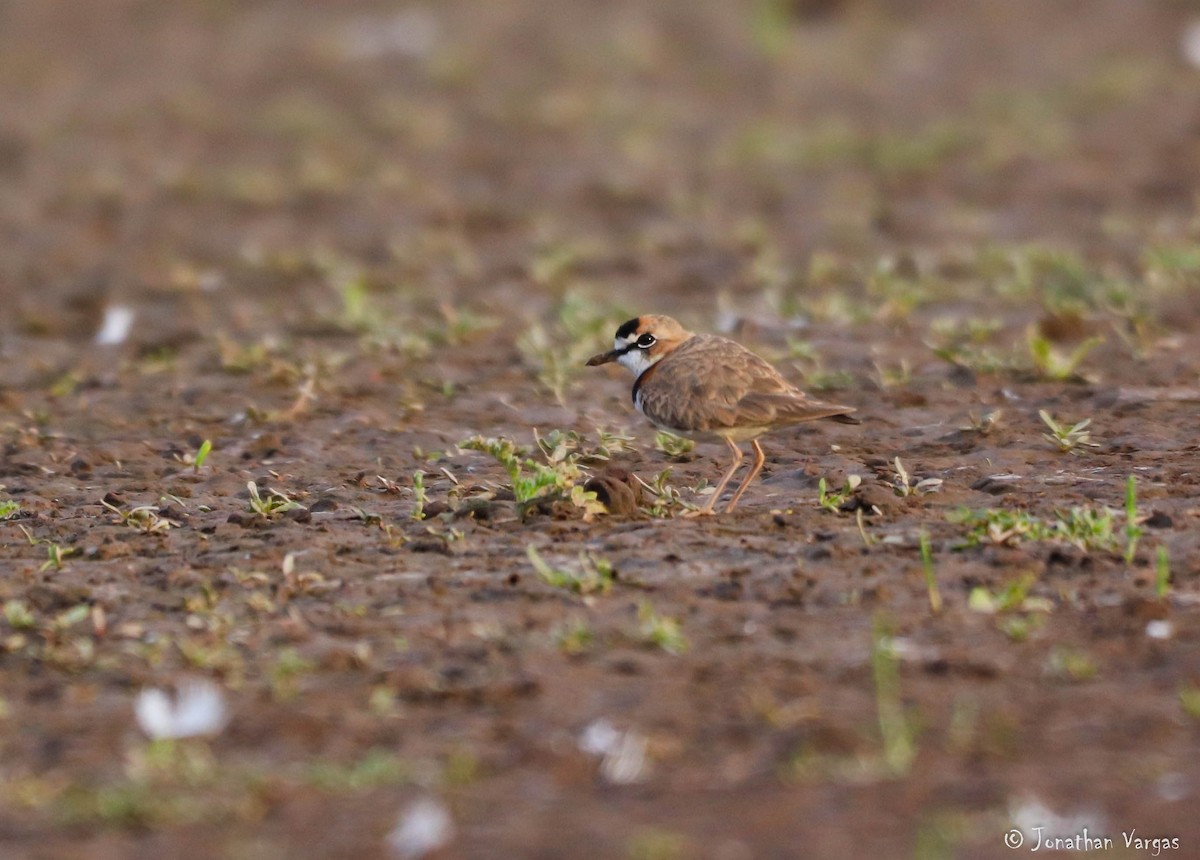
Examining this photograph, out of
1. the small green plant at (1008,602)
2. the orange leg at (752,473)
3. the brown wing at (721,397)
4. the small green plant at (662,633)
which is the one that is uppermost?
the brown wing at (721,397)

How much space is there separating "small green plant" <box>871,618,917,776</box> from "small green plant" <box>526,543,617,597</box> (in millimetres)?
919

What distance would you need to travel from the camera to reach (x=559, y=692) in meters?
5.12

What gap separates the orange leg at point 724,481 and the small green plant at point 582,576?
30.7 inches

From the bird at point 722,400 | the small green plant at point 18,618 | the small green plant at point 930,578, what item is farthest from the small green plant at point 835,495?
the small green plant at point 18,618

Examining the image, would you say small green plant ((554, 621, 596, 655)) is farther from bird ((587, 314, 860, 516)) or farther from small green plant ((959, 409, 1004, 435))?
small green plant ((959, 409, 1004, 435))

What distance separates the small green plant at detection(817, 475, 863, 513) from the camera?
6.82 metres

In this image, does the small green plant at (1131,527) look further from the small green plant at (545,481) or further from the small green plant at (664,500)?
the small green plant at (545,481)

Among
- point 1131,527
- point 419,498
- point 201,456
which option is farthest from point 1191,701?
point 201,456

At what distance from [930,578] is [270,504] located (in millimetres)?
2661

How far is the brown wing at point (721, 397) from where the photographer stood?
7.05 m

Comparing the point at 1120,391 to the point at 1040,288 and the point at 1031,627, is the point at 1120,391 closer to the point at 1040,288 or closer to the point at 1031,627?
the point at 1040,288

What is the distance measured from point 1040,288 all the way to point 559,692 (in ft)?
22.0

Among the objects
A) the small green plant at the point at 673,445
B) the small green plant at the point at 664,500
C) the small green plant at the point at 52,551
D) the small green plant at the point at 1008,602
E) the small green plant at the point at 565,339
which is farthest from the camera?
the small green plant at the point at 565,339

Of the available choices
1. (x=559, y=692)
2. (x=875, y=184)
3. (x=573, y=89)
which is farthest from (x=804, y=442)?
(x=573, y=89)
